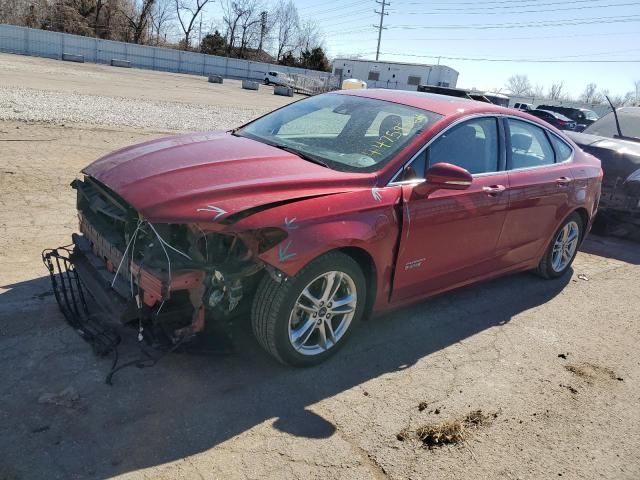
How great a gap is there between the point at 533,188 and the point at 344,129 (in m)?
1.82

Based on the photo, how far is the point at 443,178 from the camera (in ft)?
11.7

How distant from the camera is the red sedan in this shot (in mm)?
3023

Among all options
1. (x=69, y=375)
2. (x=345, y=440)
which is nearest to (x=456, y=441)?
(x=345, y=440)

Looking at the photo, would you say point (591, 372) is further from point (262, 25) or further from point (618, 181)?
point (262, 25)

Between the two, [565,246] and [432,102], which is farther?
[565,246]

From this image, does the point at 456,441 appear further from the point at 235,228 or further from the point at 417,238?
the point at 235,228

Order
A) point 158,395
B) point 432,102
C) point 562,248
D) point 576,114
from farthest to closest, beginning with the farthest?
1. point 576,114
2. point 562,248
3. point 432,102
4. point 158,395

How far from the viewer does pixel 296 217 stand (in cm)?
307

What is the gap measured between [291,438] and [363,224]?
1337mm

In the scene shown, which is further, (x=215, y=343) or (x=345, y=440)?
(x=215, y=343)

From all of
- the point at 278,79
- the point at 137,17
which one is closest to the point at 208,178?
the point at 278,79

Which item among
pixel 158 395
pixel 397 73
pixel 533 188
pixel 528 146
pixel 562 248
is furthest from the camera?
pixel 397 73

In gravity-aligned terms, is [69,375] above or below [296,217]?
below

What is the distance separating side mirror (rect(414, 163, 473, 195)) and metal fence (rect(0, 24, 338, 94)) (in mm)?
47931
